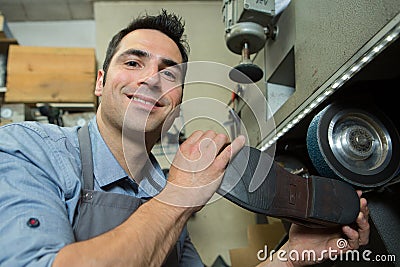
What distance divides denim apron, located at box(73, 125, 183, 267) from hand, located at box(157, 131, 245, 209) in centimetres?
20

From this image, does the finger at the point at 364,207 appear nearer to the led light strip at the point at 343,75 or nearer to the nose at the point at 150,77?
the led light strip at the point at 343,75

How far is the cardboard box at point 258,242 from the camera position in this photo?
1.72 m

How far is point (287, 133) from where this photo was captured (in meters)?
1.25

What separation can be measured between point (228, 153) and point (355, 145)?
0.42 meters

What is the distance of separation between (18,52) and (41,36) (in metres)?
0.43

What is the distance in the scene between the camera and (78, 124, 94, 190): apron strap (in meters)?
0.91

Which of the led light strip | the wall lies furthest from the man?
the wall

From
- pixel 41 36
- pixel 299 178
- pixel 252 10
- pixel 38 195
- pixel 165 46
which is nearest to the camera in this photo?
pixel 38 195

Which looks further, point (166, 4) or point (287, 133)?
point (166, 4)

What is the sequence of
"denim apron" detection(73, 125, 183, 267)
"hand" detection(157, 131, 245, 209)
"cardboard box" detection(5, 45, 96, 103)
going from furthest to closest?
"cardboard box" detection(5, 45, 96, 103) < "denim apron" detection(73, 125, 183, 267) < "hand" detection(157, 131, 245, 209)

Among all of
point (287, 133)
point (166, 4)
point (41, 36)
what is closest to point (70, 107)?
point (41, 36)

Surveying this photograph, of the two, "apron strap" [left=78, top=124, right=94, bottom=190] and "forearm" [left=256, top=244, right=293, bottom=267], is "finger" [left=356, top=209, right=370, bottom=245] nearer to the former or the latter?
"forearm" [left=256, top=244, right=293, bottom=267]

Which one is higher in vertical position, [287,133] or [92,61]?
[92,61]

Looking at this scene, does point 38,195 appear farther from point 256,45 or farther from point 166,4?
point 166,4
